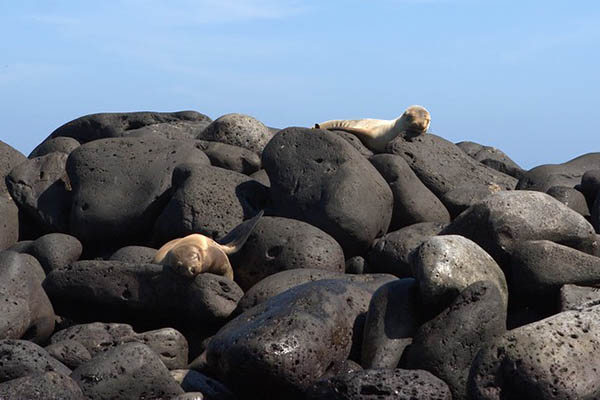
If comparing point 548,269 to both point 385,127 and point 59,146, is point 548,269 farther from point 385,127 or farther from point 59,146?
point 59,146

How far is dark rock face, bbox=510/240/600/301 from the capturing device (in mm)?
10195

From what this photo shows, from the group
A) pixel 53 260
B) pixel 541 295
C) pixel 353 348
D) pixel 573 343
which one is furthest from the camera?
pixel 53 260

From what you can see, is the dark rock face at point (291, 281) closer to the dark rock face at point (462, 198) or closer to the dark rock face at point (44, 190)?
the dark rock face at point (462, 198)

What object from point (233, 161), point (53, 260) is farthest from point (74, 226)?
point (233, 161)

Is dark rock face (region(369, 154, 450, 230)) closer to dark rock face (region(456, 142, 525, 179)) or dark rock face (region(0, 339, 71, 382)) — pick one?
dark rock face (region(456, 142, 525, 179))

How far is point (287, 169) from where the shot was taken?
1288 cm

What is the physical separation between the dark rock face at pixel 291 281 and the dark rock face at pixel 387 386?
228cm

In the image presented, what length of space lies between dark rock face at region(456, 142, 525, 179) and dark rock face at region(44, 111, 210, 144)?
16.9 feet

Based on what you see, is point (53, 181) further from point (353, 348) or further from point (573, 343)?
point (573, 343)

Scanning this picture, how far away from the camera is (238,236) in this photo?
11.7 m

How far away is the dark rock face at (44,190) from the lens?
13.8m

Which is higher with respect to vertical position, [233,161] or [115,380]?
[233,161]

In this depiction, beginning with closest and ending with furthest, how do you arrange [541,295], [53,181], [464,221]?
[541,295] → [464,221] → [53,181]

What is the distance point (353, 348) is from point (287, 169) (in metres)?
3.99
